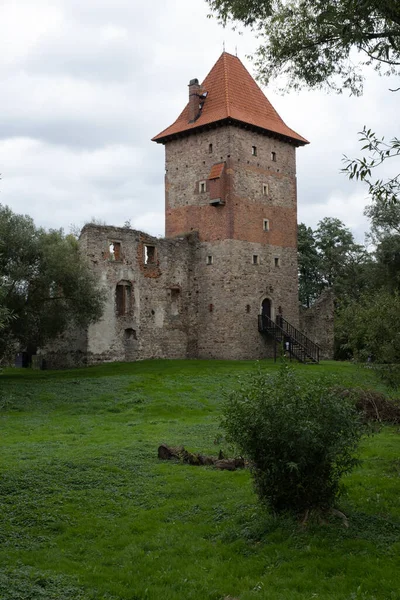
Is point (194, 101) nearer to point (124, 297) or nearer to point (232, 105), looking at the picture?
point (232, 105)

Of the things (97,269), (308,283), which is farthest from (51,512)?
(308,283)

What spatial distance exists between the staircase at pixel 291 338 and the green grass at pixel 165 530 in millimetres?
17787

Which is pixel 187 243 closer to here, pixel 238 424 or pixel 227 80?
pixel 227 80

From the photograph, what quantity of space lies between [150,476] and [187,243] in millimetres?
24245

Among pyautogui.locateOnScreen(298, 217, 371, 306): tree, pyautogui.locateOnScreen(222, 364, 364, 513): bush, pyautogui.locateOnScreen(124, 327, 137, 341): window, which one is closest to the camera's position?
pyautogui.locateOnScreen(222, 364, 364, 513): bush

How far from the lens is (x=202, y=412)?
68.6 feet

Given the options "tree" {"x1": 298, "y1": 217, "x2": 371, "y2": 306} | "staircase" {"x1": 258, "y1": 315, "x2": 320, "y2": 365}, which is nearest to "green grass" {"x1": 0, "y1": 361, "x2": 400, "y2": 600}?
"staircase" {"x1": 258, "y1": 315, "x2": 320, "y2": 365}

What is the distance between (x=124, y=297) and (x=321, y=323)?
43.4 feet

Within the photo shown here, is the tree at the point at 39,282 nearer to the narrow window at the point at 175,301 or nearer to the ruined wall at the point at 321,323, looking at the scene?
the narrow window at the point at 175,301

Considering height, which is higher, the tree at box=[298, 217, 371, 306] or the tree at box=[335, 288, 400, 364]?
the tree at box=[298, 217, 371, 306]

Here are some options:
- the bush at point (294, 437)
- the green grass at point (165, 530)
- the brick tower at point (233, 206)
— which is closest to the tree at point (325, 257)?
the brick tower at point (233, 206)

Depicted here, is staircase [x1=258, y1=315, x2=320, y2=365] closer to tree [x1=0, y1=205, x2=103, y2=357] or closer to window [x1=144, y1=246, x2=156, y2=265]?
window [x1=144, y1=246, x2=156, y2=265]

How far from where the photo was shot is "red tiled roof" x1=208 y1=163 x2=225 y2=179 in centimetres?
3406

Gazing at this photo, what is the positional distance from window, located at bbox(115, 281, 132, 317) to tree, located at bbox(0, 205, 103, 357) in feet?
17.6
